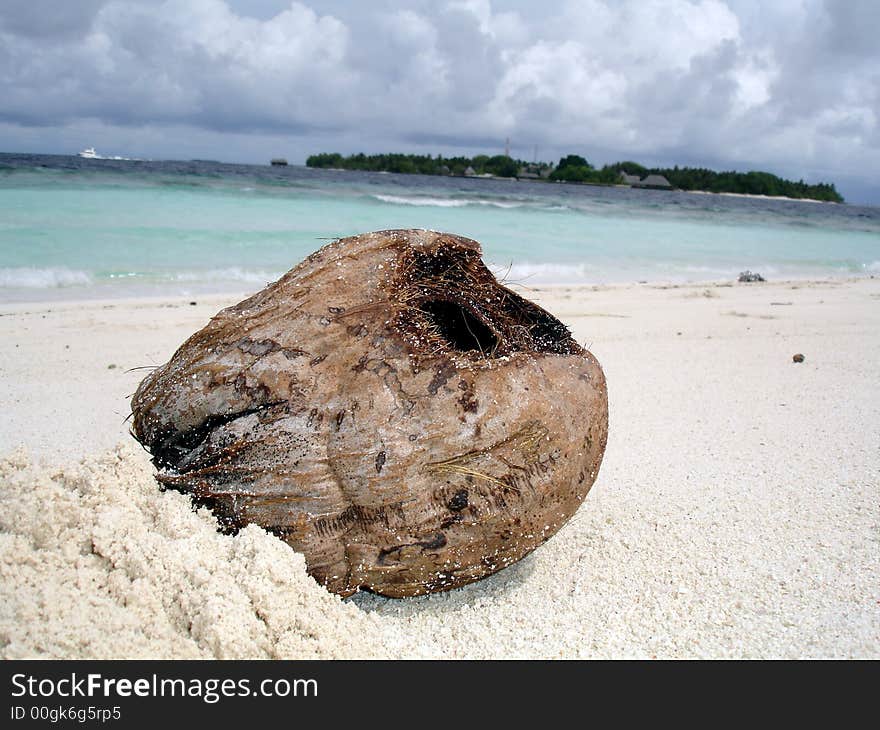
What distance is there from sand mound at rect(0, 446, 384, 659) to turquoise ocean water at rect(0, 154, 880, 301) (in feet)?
16.9

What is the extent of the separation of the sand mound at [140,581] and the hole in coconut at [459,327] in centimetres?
100

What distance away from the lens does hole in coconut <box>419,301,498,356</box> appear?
2719mm

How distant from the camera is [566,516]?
102 inches

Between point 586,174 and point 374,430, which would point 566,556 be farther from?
point 586,174

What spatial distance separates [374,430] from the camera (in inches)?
90.5

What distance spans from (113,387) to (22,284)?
17.5 feet

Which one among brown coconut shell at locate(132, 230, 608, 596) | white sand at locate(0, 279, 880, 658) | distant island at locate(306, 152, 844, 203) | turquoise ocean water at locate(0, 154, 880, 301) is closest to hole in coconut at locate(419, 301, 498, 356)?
brown coconut shell at locate(132, 230, 608, 596)

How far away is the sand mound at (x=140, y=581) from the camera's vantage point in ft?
6.24

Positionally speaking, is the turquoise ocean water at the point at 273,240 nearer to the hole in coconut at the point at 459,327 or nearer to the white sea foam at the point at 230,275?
the white sea foam at the point at 230,275

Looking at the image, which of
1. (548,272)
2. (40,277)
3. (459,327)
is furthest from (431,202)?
(459,327)

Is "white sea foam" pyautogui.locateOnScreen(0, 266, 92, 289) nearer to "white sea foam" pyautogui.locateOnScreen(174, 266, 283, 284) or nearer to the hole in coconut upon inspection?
"white sea foam" pyautogui.locateOnScreen(174, 266, 283, 284)

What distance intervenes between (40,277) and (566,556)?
916cm

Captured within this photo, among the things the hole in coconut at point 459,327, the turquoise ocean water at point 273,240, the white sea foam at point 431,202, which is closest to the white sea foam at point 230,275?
the turquoise ocean water at point 273,240

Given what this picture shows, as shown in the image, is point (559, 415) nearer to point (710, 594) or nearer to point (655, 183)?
point (710, 594)
